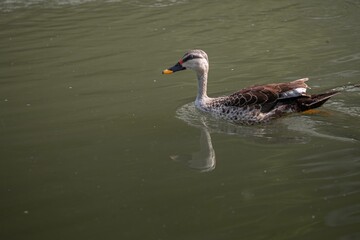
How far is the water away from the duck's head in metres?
0.66

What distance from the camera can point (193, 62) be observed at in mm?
10039

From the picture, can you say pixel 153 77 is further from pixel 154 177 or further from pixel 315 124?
pixel 154 177

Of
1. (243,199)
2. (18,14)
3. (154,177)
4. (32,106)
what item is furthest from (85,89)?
(18,14)

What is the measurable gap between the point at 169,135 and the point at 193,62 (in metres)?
1.94

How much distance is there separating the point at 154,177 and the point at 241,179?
112cm

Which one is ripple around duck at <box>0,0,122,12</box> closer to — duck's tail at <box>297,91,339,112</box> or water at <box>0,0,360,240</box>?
water at <box>0,0,360,240</box>

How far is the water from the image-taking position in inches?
244

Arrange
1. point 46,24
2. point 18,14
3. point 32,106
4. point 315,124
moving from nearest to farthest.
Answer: point 315,124 → point 32,106 → point 46,24 → point 18,14

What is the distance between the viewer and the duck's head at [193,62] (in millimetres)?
9977

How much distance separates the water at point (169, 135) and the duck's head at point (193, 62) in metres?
0.66

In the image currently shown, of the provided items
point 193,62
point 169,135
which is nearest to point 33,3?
point 193,62

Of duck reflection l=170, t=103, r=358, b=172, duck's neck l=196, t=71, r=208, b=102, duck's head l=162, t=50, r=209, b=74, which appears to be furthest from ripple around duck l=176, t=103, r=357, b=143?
duck's head l=162, t=50, r=209, b=74

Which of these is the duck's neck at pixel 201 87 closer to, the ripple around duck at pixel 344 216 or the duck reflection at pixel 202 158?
the duck reflection at pixel 202 158

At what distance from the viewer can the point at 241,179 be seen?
6.99 meters
